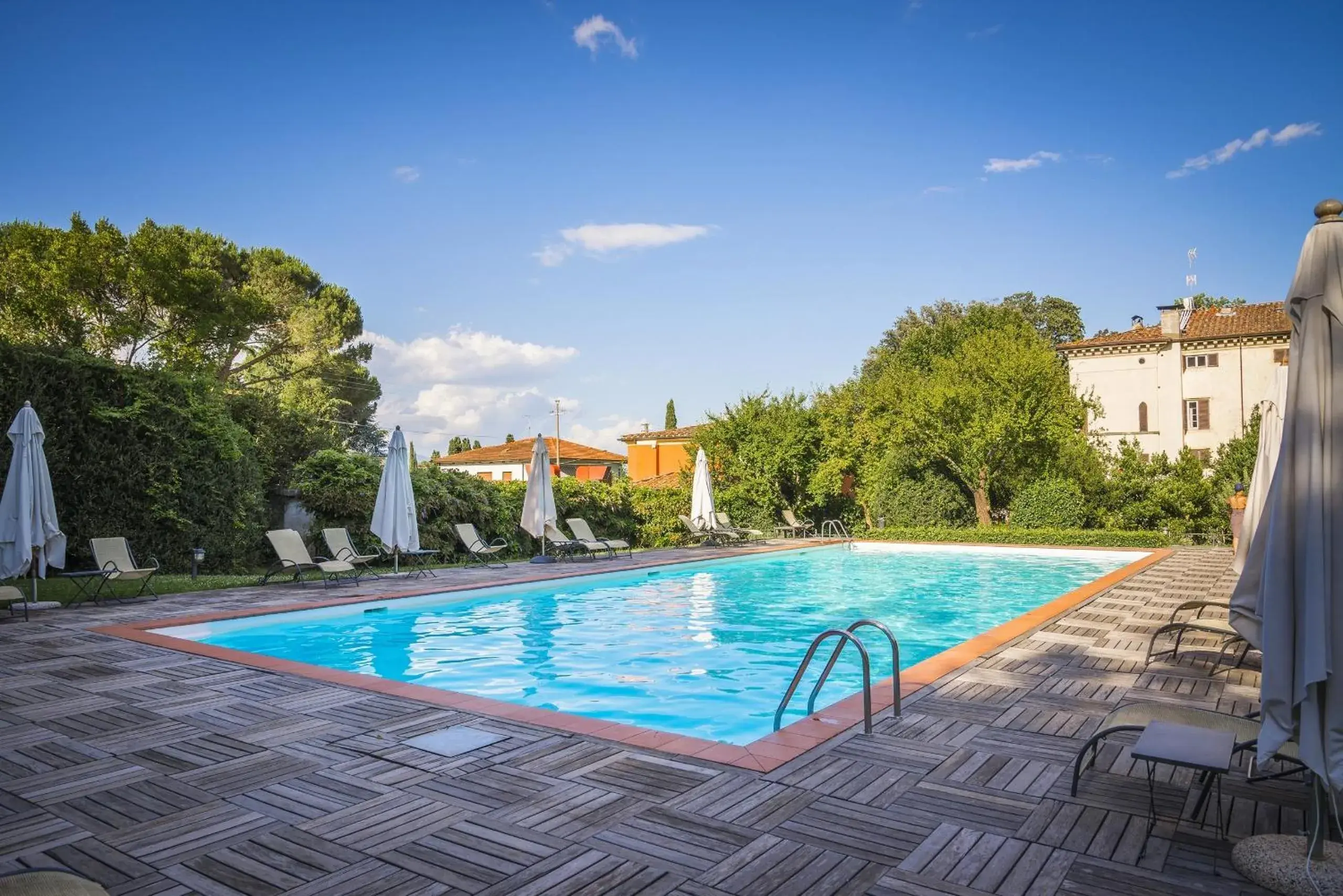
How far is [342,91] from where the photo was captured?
16531mm

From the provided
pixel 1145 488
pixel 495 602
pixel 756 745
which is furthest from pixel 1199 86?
pixel 756 745

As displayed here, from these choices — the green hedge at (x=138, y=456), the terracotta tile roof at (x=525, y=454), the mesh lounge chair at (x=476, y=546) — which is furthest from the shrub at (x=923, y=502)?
the terracotta tile roof at (x=525, y=454)

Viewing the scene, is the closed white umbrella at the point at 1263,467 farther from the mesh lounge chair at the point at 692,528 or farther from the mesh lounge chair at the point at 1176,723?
the mesh lounge chair at the point at 692,528

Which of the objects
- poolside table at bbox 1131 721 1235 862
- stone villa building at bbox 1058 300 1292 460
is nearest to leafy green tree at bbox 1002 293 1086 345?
stone villa building at bbox 1058 300 1292 460

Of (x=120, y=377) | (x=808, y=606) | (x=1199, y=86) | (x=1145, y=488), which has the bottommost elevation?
(x=808, y=606)

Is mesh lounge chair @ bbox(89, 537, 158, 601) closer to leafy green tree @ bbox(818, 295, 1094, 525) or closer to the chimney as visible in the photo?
leafy green tree @ bbox(818, 295, 1094, 525)

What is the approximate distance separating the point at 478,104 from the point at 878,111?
8430 millimetres

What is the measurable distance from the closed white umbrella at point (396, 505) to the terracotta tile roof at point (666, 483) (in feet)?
31.8

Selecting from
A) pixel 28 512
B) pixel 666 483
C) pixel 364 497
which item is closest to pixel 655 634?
pixel 28 512

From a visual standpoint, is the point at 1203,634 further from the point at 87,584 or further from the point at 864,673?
the point at 87,584

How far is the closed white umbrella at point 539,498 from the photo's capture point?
15.7m

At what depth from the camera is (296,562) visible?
11969 mm

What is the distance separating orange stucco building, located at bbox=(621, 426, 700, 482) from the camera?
3631 centimetres

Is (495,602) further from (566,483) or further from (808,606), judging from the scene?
(566,483)
